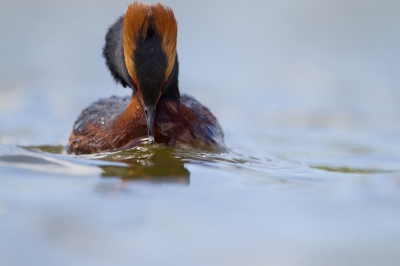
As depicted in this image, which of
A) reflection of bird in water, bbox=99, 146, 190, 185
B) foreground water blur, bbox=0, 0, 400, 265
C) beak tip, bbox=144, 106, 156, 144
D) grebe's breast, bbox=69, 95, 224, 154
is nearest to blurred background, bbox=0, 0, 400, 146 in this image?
foreground water blur, bbox=0, 0, 400, 265

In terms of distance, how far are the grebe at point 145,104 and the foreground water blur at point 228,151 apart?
1.11 ft

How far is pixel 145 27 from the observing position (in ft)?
22.6

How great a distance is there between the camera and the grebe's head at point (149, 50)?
677 cm

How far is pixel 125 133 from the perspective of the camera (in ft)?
24.5

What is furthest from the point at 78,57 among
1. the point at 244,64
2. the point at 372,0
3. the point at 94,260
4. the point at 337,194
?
the point at 94,260

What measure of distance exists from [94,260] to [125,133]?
131 inches

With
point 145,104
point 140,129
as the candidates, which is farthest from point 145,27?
point 140,129

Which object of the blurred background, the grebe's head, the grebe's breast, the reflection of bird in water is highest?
the blurred background

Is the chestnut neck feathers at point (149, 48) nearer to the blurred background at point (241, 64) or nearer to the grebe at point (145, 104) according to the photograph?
the grebe at point (145, 104)

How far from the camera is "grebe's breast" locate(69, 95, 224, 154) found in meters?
7.44

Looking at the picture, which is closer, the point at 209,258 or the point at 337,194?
the point at 209,258

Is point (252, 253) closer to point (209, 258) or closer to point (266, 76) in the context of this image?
point (209, 258)

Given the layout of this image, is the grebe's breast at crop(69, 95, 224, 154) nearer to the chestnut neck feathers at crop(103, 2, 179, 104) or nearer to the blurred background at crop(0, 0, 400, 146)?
the chestnut neck feathers at crop(103, 2, 179, 104)

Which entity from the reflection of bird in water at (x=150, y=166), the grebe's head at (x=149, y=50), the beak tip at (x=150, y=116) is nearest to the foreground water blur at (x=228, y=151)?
the reflection of bird in water at (x=150, y=166)
